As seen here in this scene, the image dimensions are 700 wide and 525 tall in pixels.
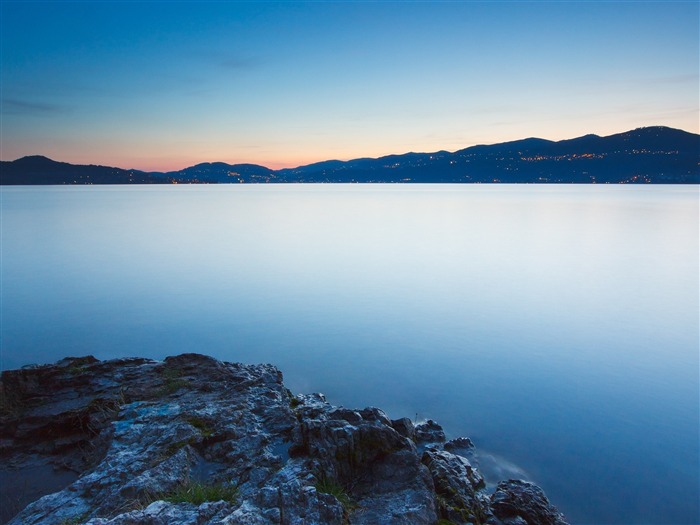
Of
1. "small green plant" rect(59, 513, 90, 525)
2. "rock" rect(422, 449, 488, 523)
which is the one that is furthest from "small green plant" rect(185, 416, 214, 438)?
"rock" rect(422, 449, 488, 523)

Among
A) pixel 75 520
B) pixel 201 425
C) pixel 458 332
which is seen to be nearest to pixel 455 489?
pixel 201 425

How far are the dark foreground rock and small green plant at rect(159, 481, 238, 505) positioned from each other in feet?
0.07

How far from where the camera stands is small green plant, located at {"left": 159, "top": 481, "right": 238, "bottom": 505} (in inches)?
195

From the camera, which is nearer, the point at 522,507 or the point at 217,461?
the point at 217,461

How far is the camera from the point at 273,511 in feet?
15.3

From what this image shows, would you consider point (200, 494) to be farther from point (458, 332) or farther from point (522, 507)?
point (458, 332)

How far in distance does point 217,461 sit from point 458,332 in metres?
11.4

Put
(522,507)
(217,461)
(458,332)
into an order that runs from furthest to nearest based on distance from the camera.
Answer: (458,332), (522,507), (217,461)

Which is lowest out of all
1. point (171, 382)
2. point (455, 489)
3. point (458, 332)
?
point (458, 332)

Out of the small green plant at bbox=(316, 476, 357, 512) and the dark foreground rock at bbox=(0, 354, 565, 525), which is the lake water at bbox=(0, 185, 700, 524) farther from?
the small green plant at bbox=(316, 476, 357, 512)

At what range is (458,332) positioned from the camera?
15812mm

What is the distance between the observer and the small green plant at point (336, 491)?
518 cm

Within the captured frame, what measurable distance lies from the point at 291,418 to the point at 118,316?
41.3 ft

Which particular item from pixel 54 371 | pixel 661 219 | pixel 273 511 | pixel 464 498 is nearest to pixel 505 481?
pixel 464 498
